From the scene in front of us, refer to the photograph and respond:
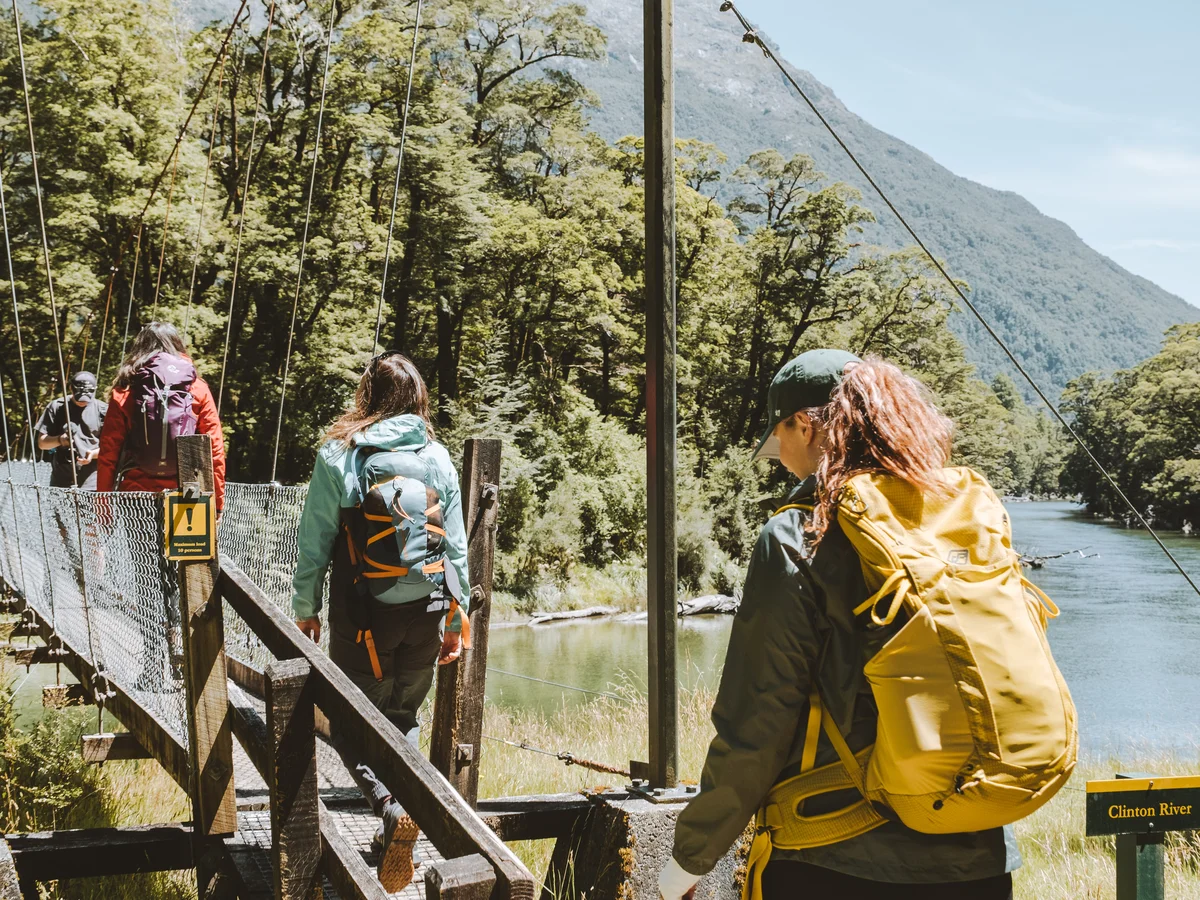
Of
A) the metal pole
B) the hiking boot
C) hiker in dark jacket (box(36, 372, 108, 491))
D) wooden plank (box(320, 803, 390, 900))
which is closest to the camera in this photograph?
wooden plank (box(320, 803, 390, 900))

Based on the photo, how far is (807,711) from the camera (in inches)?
55.9

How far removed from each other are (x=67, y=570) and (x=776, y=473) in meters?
26.8

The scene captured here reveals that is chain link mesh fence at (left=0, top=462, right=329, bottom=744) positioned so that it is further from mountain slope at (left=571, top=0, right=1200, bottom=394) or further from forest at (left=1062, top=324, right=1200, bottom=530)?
mountain slope at (left=571, top=0, right=1200, bottom=394)

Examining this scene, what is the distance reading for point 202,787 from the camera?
9.18 ft

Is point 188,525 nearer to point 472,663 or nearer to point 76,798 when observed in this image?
point 472,663

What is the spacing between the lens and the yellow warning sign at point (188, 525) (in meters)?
2.66

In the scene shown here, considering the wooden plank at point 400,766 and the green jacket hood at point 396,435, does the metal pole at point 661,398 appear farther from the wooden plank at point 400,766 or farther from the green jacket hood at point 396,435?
the wooden plank at point 400,766

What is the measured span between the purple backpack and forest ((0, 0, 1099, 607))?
11.5 m

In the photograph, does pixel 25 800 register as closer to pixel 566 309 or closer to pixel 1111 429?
Answer: pixel 566 309

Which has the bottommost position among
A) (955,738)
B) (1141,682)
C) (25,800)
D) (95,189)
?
(1141,682)

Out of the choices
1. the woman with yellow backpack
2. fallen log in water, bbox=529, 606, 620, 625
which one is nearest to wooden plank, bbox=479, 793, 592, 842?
the woman with yellow backpack

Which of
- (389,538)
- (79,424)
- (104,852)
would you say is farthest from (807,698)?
(79,424)

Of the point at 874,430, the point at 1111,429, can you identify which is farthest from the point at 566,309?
the point at 1111,429

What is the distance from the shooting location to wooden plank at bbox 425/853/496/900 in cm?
128
